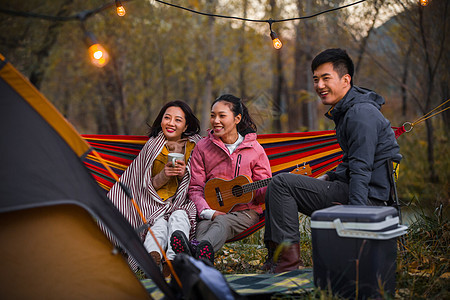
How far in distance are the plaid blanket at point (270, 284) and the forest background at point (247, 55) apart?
5.46 feet

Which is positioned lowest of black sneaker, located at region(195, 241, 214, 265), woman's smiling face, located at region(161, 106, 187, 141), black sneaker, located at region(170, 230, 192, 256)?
black sneaker, located at region(195, 241, 214, 265)

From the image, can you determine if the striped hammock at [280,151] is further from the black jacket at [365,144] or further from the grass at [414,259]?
the black jacket at [365,144]

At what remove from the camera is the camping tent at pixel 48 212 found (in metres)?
1.98

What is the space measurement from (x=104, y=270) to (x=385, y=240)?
124 centimetres

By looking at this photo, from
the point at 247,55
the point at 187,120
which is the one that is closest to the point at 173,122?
the point at 187,120

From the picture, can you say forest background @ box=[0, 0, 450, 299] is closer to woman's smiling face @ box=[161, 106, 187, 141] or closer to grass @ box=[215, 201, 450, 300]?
grass @ box=[215, 201, 450, 300]

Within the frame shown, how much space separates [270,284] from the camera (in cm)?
246

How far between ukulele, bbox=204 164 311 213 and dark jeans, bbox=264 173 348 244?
0.43 meters

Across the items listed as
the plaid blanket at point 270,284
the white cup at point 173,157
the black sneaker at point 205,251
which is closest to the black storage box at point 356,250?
the plaid blanket at point 270,284

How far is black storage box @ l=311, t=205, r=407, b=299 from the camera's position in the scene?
2.08m

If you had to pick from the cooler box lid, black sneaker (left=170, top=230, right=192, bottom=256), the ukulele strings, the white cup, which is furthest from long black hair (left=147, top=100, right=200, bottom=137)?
the cooler box lid

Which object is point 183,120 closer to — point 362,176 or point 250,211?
point 250,211

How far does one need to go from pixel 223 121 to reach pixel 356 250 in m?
1.63

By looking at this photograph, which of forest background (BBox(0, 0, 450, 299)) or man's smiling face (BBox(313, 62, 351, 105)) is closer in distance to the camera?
man's smiling face (BBox(313, 62, 351, 105))
